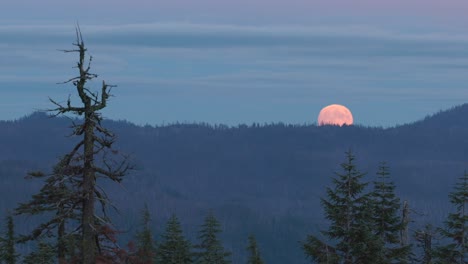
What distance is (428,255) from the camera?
45.3 meters

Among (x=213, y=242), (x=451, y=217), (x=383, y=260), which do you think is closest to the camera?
(x=383, y=260)

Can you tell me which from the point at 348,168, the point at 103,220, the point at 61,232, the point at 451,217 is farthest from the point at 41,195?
the point at 451,217

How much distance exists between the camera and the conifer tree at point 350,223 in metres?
35.8

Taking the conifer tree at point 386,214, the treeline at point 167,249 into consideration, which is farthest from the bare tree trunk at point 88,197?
the conifer tree at point 386,214

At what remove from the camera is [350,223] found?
36.7m

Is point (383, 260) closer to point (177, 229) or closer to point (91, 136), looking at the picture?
point (91, 136)

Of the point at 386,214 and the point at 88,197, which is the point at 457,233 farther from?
the point at 88,197

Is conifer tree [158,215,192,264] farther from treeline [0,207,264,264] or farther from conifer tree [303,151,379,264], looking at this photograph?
conifer tree [303,151,379,264]

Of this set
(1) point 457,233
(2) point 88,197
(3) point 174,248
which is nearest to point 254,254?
(3) point 174,248

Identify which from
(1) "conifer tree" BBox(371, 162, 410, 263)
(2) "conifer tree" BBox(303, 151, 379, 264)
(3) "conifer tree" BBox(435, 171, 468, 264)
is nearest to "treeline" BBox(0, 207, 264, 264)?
(2) "conifer tree" BBox(303, 151, 379, 264)

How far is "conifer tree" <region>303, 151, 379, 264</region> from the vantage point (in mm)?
35781

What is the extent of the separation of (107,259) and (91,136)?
3010mm

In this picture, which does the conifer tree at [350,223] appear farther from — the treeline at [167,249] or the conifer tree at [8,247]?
the conifer tree at [8,247]

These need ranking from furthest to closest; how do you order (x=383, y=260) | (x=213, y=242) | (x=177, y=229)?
(x=213, y=242) → (x=177, y=229) → (x=383, y=260)
